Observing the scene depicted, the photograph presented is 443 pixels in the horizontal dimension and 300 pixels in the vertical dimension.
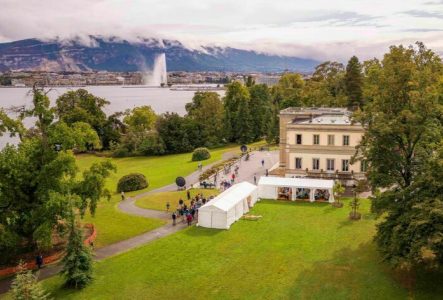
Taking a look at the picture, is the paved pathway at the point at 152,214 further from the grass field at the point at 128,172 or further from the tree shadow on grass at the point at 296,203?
the tree shadow on grass at the point at 296,203

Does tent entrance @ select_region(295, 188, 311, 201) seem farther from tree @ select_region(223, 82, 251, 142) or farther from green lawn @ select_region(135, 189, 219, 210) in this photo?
tree @ select_region(223, 82, 251, 142)

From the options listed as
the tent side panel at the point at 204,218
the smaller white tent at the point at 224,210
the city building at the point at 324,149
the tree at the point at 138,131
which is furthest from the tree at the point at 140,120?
the tent side panel at the point at 204,218

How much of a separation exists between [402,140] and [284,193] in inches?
636

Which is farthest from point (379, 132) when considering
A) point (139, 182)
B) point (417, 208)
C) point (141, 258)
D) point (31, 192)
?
point (139, 182)

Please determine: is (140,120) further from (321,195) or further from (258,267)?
(258,267)

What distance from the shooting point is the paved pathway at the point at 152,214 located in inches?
1027

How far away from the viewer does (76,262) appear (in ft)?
76.5

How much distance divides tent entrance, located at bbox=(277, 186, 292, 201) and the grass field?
11620 millimetres

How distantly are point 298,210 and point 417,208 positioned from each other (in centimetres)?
1546

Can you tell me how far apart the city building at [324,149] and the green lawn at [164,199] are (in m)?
8.86

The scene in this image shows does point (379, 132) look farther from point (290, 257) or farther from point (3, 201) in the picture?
point (3, 201)

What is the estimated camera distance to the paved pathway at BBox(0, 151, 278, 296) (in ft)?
85.6

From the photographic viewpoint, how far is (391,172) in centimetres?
2584

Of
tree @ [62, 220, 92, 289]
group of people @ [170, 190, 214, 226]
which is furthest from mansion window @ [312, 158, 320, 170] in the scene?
tree @ [62, 220, 92, 289]
